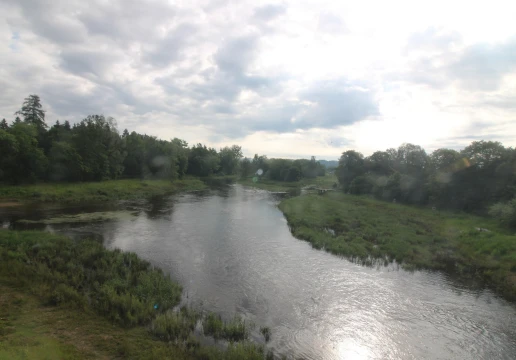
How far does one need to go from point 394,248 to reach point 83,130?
185 ft

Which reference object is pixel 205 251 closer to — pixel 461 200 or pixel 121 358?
pixel 121 358

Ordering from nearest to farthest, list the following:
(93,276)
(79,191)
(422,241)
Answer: (93,276) → (422,241) → (79,191)

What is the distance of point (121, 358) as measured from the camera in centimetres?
855

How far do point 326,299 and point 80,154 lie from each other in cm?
5302

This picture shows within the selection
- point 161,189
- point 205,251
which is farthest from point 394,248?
point 161,189

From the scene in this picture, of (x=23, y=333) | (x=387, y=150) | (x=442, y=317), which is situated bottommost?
(x=442, y=317)

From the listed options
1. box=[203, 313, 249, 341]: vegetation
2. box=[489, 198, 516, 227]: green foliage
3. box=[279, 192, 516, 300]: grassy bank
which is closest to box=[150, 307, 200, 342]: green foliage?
box=[203, 313, 249, 341]: vegetation

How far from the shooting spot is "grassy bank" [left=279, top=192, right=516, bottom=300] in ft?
61.5

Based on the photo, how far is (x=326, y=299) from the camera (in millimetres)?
14102

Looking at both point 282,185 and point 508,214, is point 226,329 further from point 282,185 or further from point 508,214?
point 282,185

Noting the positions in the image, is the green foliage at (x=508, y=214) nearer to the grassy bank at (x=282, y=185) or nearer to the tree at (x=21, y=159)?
the grassy bank at (x=282, y=185)

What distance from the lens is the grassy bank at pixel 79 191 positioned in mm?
38375

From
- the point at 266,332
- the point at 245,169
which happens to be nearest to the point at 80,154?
the point at 266,332

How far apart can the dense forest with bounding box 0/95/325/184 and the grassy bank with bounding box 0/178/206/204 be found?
2.79 m
